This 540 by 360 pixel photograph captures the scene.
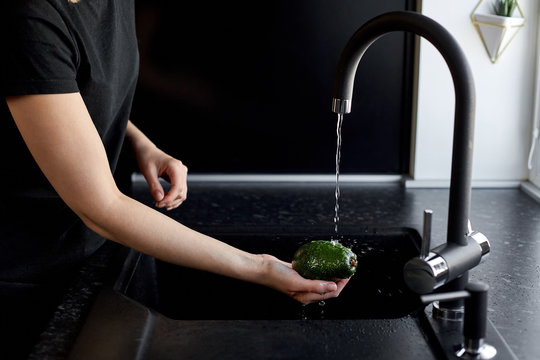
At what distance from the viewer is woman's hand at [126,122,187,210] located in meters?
1.50

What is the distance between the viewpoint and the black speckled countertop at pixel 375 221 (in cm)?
117

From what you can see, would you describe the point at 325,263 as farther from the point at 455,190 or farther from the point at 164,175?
the point at 164,175

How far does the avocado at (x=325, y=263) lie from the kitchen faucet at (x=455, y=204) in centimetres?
19

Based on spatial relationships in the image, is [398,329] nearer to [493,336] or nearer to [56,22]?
[493,336]

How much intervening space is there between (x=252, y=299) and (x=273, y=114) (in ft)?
1.99

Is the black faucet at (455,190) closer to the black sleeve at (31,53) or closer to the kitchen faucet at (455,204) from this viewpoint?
the kitchen faucet at (455,204)

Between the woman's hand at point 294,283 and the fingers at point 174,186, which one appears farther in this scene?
the fingers at point 174,186

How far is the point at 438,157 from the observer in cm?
195

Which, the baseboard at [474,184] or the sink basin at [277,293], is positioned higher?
the baseboard at [474,184]

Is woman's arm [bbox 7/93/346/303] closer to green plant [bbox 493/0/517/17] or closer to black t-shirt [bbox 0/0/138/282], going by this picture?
black t-shirt [bbox 0/0/138/282]

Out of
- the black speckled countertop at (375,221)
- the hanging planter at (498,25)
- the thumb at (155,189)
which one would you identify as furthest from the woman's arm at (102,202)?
the hanging planter at (498,25)

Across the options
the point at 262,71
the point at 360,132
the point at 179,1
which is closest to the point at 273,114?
the point at 262,71

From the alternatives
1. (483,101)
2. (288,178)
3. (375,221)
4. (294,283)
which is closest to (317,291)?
(294,283)

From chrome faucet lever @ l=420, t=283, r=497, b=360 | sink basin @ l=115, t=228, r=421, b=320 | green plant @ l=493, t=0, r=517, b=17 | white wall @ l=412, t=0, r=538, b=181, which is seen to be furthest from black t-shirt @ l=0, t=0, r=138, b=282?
green plant @ l=493, t=0, r=517, b=17
